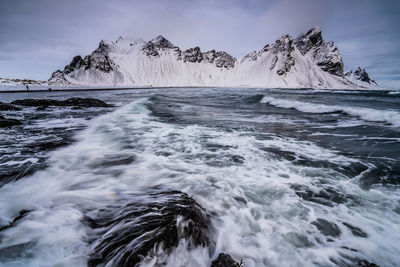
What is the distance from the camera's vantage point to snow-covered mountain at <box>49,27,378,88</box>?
10288 cm

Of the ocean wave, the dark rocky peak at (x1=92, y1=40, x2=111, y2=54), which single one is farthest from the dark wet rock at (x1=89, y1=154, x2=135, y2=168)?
the dark rocky peak at (x1=92, y1=40, x2=111, y2=54)

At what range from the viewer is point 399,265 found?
6.20 ft

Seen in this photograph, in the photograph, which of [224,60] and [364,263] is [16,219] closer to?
[364,263]

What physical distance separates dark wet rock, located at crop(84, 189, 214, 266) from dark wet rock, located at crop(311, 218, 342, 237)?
4.76 ft

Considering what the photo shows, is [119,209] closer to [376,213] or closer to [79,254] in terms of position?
[79,254]

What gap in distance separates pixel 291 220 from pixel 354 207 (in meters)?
1.13

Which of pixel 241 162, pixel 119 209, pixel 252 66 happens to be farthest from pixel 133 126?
pixel 252 66

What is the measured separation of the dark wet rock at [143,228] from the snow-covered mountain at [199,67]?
11300cm

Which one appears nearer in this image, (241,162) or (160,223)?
(160,223)

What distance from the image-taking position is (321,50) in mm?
178000

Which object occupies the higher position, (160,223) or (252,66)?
(252,66)

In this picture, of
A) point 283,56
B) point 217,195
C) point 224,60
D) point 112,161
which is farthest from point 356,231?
point 224,60

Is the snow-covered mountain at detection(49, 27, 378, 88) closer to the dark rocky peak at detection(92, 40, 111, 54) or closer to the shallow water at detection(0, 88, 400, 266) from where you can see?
the dark rocky peak at detection(92, 40, 111, 54)

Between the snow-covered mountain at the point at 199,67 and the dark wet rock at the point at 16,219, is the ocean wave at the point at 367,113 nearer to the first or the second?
the dark wet rock at the point at 16,219
